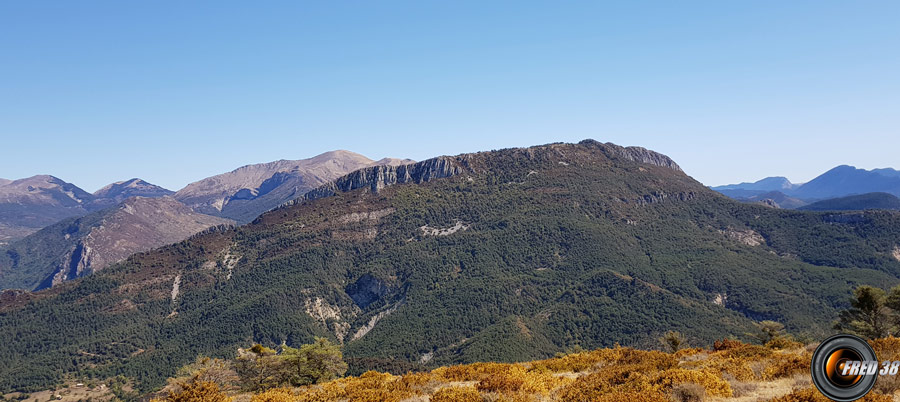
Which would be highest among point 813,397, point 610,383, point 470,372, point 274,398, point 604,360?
point 813,397

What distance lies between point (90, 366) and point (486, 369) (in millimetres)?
216972

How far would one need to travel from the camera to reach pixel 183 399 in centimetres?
2302

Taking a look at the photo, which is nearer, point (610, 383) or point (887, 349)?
point (610, 383)

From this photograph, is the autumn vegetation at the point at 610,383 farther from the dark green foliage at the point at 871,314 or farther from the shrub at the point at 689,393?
the dark green foliage at the point at 871,314

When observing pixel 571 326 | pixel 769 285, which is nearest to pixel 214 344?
pixel 571 326

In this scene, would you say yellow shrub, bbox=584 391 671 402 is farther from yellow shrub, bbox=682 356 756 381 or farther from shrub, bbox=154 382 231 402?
shrub, bbox=154 382 231 402

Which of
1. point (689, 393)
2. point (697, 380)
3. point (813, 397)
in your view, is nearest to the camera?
point (813, 397)

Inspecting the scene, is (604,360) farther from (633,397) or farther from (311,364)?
(311,364)

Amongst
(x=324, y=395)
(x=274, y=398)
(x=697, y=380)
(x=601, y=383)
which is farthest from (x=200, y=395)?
(x=697, y=380)

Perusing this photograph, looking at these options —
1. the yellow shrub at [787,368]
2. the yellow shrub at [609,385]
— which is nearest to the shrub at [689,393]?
the yellow shrub at [609,385]

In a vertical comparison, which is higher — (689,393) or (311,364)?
(689,393)

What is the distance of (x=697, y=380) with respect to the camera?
19422 mm

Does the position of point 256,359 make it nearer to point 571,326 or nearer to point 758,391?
point 758,391

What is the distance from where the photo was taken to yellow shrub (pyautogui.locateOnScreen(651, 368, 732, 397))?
18544 millimetres
